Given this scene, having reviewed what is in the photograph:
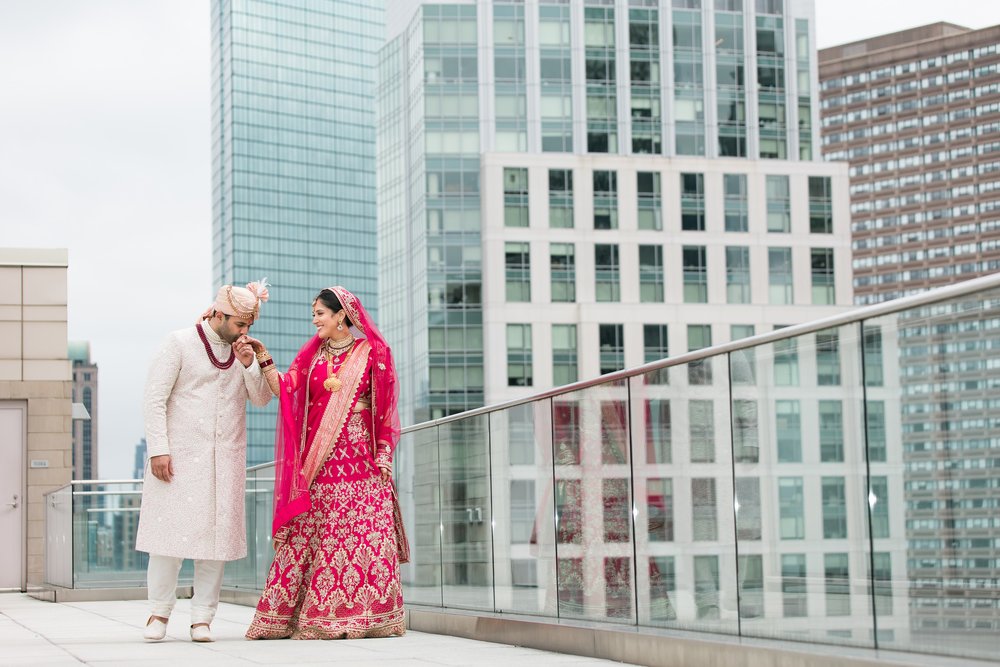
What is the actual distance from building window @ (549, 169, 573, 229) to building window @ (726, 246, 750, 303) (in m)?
7.06

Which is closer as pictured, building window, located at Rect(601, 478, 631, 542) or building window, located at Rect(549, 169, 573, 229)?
building window, located at Rect(601, 478, 631, 542)

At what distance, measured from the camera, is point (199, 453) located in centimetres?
658

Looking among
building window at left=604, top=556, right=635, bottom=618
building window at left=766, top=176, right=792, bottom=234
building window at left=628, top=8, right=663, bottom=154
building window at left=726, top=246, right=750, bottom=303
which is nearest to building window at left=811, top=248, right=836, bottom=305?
building window at left=766, top=176, right=792, bottom=234

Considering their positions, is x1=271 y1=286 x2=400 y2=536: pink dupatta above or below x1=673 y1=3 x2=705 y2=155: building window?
below

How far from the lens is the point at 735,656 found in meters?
4.57

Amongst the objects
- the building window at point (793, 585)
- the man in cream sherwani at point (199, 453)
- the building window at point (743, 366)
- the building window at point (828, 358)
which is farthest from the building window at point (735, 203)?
the building window at point (828, 358)

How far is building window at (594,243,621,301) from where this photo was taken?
59.2 meters

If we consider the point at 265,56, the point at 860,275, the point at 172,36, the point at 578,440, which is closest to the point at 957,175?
the point at 860,275

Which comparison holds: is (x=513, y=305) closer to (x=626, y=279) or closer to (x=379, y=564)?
(x=626, y=279)

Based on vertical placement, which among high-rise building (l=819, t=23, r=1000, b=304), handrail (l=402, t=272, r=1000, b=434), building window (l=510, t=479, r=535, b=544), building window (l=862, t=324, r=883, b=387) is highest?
high-rise building (l=819, t=23, r=1000, b=304)

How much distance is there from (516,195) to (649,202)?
18.9 ft

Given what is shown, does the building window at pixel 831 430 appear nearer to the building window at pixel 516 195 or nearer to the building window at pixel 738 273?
the building window at pixel 516 195

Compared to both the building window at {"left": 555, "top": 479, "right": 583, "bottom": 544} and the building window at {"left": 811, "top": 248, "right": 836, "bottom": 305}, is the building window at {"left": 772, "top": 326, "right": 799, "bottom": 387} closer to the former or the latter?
the building window at {"left": 555, "top": 479, "right": 583, "bottom": 544}

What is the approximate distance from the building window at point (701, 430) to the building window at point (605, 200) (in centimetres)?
5510
